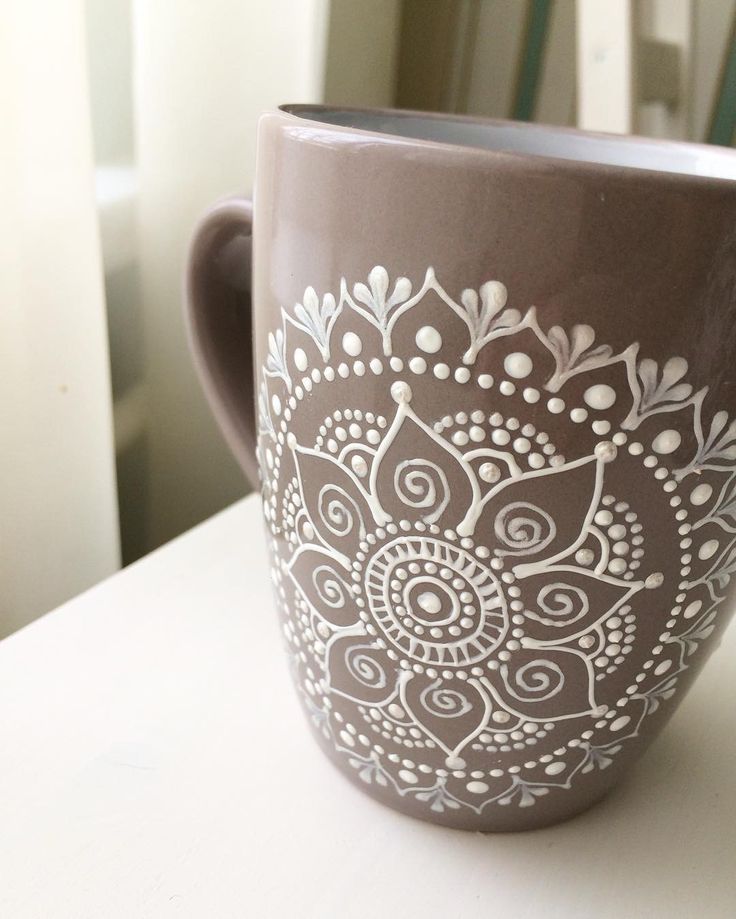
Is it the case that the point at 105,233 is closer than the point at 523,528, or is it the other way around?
the point at 523,528

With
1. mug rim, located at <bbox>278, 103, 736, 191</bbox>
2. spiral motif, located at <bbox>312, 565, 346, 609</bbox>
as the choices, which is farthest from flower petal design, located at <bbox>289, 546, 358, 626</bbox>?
mug rim, located at <bbox>278, 103, 736, 191</bbox>

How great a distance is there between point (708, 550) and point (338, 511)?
10cm

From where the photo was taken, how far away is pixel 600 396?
213 mm

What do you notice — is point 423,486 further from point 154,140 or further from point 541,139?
point 154,140

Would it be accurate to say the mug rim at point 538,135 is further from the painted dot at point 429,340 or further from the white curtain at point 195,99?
the white curtain at point 195,99

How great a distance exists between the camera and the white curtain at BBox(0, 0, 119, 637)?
36 centimetres

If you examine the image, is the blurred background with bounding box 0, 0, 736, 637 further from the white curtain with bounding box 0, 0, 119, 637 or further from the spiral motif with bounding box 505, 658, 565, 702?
the spiral motif with bounding box 505, 658, 565, 702

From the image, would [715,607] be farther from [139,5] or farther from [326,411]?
[139,5]

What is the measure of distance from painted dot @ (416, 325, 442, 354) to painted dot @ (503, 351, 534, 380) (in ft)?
0.06

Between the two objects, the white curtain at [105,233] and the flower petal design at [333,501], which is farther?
the white curtain at [105,233]

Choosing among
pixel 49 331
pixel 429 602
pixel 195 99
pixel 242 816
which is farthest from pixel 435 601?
pixel 195 99

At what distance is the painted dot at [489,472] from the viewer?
0.73 feet

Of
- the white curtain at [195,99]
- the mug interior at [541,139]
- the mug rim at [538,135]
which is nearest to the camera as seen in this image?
the mug rim at [538,135]

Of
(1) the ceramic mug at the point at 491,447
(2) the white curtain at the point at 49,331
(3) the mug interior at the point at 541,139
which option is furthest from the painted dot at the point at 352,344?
(2) the white curtain at the point at 49,331
